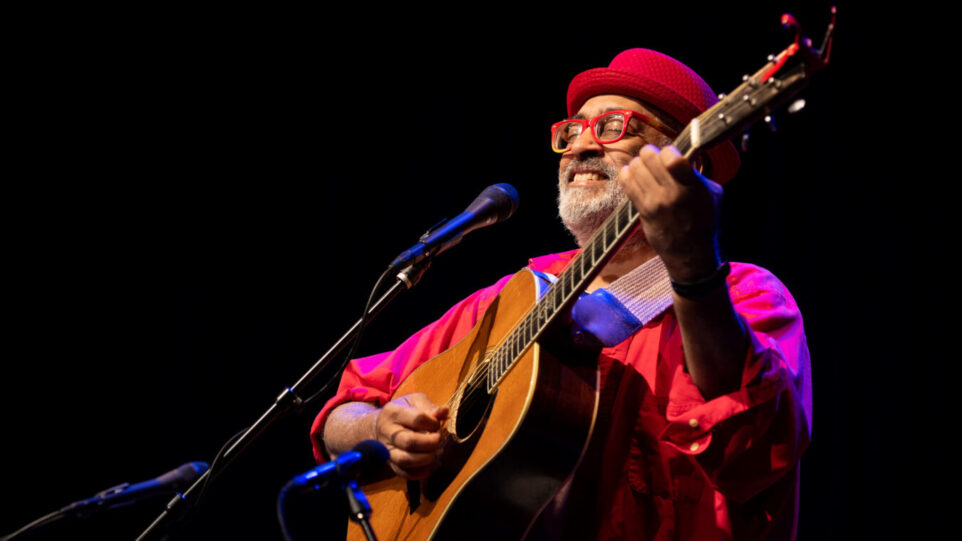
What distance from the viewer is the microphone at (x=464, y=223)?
2121mm

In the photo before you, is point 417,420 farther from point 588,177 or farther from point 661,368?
point 588,177

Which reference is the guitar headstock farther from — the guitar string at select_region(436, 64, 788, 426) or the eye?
the eye

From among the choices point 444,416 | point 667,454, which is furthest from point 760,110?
point 444,416

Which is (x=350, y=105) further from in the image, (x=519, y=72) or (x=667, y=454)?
(x=667, y=454)

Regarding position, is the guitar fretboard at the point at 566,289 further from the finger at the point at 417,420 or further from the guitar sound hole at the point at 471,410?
the finger at the point at 417,420

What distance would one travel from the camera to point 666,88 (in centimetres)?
242

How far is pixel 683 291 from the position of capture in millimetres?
1447

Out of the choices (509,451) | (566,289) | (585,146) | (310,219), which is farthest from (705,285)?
(310,219)

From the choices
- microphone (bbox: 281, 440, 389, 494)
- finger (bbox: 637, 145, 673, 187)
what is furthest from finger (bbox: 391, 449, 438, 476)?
finger (bbox: 637, 145, 673, 187)

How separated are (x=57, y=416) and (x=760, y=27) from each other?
460 cm

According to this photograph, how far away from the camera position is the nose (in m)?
2.44

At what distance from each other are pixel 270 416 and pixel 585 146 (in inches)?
55.4

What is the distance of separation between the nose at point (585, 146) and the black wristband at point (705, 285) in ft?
3.56

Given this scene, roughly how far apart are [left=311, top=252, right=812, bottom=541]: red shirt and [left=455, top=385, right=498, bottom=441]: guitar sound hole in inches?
11.7
